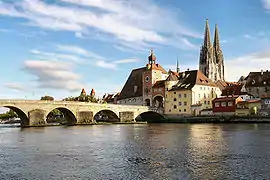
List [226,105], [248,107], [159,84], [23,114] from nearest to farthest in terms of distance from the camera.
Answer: [23,114] < [248,107] < [226,105] < [159,84]

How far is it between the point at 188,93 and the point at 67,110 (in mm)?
34403

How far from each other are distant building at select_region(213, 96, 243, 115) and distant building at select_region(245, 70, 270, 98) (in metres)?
11.3

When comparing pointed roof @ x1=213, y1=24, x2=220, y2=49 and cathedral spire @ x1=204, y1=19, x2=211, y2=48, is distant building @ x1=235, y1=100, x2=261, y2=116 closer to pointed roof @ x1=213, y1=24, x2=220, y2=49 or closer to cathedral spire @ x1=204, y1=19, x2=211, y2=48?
cathedral spire @ x1=204, y1=19, x2=211, y2=48

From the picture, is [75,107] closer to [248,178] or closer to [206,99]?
[206,99]

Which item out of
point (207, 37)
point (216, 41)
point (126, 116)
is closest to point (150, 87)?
point (126, 116)

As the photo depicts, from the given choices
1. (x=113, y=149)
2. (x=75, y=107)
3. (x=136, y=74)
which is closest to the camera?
(x=113, y=149)

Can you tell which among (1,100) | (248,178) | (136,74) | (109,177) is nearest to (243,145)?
(248,178)

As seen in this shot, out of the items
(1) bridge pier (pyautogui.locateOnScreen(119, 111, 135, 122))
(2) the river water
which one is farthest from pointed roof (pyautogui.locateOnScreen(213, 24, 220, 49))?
(2) the river water

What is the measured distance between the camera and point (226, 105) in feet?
276

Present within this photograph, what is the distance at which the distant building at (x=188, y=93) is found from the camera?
9275 centimetres

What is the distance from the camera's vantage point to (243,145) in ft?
102

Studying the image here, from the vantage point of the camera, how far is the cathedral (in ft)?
454

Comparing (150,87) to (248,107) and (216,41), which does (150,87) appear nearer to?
(248,107)

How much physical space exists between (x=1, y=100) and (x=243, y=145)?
44303mm
